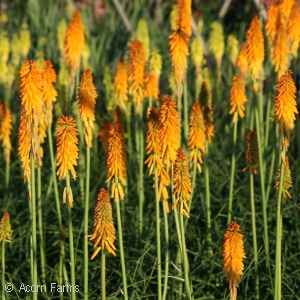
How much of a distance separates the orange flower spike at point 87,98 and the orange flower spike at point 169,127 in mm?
354

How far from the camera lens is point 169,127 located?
3.14 meters

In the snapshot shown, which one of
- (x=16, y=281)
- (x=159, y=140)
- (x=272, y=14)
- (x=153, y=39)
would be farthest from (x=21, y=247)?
(x=153, y=39)

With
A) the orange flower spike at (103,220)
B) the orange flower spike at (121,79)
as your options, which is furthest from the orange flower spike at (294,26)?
the orange flower spike at (103,220)

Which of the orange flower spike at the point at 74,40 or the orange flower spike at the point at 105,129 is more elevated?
the orange flower spike at the point at 74,40

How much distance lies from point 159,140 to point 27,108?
1.93ft

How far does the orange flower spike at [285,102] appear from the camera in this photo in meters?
3.12

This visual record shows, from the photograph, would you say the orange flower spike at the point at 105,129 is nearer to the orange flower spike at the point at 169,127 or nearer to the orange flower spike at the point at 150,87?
the orange flower spike at the point at 150,87

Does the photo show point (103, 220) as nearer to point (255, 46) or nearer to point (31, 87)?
point (31, 87)

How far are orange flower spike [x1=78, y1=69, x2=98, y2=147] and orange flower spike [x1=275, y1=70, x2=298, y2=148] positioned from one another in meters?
0.81

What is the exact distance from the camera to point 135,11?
8.12 metres

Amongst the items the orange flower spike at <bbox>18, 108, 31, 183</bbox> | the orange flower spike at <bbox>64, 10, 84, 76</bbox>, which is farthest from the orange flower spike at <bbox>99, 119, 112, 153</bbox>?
the orange flower spike at <bbox>18, 108, 31, 183</bbox>

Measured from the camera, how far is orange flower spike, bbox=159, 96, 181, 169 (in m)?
3.13

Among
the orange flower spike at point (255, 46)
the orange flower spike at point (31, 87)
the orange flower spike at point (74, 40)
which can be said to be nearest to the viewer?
the orange flower spike at point (31, 87)

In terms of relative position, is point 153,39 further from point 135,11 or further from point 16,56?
point 16,56
